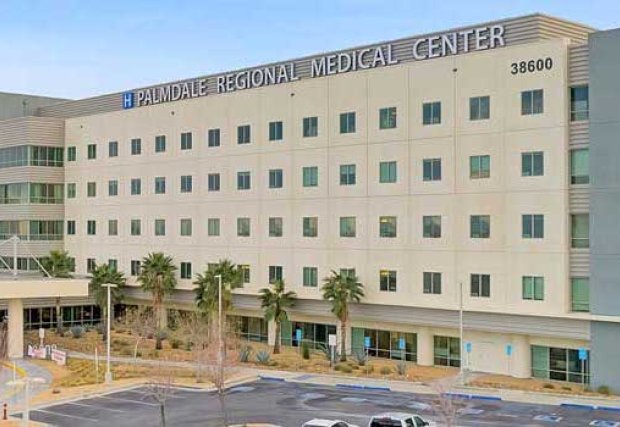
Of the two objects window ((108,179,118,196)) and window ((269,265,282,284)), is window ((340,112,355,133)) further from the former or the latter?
window ((108,179,118,196))

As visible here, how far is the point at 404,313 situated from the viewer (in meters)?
56.9

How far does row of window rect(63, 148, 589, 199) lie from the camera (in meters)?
49.1

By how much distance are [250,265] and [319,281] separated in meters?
7.07

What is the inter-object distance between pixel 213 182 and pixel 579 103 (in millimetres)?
30309

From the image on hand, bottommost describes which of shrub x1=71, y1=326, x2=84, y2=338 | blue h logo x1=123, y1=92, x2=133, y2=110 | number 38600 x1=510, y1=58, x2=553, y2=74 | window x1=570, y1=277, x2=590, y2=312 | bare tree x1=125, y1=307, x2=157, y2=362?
→ shrub x1=71, y1=326, x2=84, y2=338

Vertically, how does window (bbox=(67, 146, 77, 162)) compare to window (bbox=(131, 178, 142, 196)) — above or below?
above

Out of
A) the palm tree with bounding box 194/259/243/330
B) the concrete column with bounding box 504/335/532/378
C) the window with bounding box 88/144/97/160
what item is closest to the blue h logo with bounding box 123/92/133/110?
the window with bounding box 88/144/97/160

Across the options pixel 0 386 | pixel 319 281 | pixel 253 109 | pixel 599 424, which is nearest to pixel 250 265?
pixel 319 281

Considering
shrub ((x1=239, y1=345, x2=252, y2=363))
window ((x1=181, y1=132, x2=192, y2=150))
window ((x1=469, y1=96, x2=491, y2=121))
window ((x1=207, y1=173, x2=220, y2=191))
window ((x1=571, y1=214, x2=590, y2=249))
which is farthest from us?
window ((x1=181, y1=132, x2=192, y2=150))

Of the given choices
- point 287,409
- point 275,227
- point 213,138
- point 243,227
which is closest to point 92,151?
point 213,138

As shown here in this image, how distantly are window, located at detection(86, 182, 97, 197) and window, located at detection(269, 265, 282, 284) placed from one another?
22929 mm

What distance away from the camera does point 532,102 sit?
50.2 metres

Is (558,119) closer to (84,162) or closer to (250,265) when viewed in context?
(250,265)

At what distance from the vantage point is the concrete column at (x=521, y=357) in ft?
170
